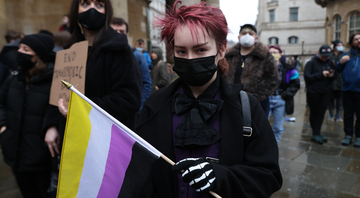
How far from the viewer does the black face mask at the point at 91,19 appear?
2.12 m

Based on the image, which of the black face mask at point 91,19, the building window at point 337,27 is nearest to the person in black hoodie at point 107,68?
the black face mask at point 91,19

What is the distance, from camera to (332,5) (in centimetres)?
2255

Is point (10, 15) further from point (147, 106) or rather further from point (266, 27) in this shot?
point (266, 27)

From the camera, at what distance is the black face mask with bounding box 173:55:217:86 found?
53.6 inches

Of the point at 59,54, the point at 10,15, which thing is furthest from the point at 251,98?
the point at 10,15

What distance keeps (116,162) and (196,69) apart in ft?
2.15

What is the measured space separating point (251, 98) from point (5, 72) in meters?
4.02

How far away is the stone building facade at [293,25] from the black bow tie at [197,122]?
42.1 m

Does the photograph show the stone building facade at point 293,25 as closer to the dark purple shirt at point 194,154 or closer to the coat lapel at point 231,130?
the coat lapel at point 231,130

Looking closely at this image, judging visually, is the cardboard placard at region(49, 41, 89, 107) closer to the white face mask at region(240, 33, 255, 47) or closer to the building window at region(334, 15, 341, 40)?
the white face mask at region(240, 33, 255, 47)

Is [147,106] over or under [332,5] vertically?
under

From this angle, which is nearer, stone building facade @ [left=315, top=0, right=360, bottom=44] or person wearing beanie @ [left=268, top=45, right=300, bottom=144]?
person wearing beanie @ [left=268, top=45, right=300, bottom=144]

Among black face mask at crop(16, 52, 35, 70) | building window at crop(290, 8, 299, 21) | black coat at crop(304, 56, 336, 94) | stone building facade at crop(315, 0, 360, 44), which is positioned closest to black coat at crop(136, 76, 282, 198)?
black face mask at crop(16, 52, 35, 70)

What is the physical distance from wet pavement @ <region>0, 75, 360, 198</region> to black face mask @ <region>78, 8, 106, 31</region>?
267 centimetres
